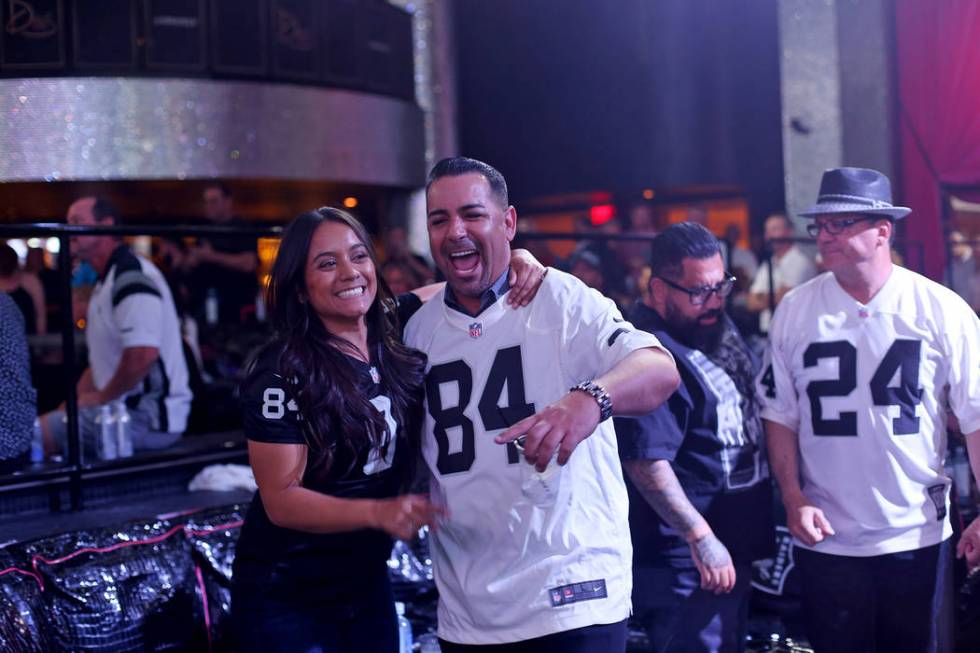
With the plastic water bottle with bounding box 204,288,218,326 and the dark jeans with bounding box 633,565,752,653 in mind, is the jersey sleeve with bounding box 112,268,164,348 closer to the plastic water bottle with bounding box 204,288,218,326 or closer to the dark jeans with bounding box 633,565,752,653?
the dark jeans with bounding box 633,565,752,653

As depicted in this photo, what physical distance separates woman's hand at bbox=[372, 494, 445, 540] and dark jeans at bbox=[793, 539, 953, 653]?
1718mm

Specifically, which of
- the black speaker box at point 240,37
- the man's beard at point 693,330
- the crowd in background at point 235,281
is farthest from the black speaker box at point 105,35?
the man's beard at point 693,330

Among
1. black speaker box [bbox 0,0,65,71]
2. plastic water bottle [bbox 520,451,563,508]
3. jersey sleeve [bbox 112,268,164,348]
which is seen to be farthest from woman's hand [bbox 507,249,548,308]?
black speaker box [bbox 0,0,65,71]

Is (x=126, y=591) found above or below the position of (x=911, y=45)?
below

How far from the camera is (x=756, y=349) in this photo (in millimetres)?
6645

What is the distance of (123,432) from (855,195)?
11.1 ft

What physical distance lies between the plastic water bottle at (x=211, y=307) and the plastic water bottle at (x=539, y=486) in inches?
232

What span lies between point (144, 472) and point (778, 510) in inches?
117

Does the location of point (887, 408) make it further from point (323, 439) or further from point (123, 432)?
point (123, 432)

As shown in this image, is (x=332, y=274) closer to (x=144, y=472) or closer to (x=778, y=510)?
(x=144, y=472)

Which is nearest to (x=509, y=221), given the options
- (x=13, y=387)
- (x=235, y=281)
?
(x=13, y=387)

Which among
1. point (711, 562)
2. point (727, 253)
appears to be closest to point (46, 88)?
point (727, 253)

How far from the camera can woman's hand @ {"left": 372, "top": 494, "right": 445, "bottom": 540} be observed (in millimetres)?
2248

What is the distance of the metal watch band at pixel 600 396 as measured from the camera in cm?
220
